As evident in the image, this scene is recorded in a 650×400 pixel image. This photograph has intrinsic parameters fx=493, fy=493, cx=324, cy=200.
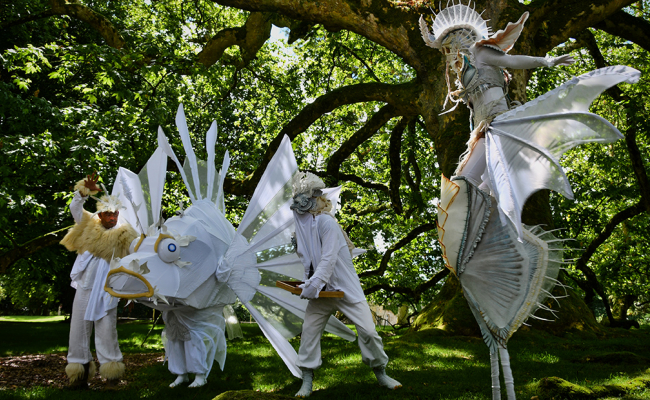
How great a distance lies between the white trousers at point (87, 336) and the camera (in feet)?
17.5

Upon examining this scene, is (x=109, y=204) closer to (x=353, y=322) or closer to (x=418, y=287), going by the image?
(x=353, y=322)

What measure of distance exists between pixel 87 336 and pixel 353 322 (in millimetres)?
3176

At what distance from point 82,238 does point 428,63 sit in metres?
5.82

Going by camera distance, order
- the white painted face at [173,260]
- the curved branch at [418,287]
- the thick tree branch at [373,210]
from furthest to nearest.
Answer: the thick tree branch at [373,210] < the curved branch at [418,287] < the white painted face at [173,260]

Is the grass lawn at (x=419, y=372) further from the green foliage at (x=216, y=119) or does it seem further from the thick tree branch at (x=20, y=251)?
the green foliage at (x=216, y=119)

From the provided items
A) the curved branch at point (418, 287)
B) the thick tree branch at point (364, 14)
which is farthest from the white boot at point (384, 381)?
the curved branch at point (418, 287)

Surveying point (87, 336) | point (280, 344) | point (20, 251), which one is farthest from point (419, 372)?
point (20, 251)

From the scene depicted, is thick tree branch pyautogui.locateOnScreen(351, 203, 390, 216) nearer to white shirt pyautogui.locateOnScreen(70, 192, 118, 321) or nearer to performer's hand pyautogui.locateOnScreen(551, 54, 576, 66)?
white shirt pyautogui.locateOnScreen(70, 192, 118, 321)

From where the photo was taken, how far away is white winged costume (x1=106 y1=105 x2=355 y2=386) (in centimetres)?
495

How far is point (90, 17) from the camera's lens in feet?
33.8

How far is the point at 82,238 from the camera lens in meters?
5.54

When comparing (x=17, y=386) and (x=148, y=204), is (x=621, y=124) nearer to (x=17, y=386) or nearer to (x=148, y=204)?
(x=148, y=204)

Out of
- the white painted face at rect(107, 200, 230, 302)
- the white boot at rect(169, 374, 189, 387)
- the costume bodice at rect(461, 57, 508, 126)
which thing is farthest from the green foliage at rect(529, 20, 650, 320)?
the white boot at rect(169, 374, 189, 387)

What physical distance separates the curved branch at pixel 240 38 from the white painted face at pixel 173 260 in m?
6.98
